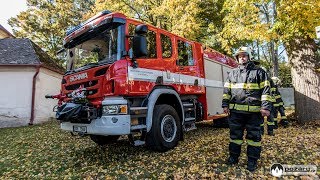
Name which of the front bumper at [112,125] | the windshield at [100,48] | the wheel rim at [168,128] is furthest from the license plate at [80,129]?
the wheel rim at [168,128]

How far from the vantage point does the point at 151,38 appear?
6.16m

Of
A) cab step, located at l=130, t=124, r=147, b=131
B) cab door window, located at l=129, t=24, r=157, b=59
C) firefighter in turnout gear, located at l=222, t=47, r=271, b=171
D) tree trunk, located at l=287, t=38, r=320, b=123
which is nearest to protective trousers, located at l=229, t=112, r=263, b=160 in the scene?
firefighter in turnout gear, located at l=222, t=47, r=271, b=171

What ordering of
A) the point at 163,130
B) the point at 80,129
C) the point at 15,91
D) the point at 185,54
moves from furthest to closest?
the point at 15,91
the point at 185,54
the point at 163,130
the point at 80,129

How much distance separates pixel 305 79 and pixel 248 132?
5.50m

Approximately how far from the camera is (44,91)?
1558cm

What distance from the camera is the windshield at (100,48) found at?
5.49 m

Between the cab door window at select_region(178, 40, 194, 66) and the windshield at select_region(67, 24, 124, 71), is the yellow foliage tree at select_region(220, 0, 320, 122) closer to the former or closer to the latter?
the cab door window at select_region(178, 40, 194, 66)

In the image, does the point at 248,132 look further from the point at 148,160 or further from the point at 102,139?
the point at 102,139

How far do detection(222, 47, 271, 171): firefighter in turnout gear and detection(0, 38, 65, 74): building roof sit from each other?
42.4ft

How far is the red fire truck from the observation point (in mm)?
5160

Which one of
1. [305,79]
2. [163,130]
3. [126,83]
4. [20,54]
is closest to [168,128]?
[163,130]

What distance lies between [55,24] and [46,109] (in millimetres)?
15078

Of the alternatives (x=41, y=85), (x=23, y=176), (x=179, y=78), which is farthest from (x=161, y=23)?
(x=23, y=176)

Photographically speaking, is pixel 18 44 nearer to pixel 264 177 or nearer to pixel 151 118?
pixel 151 118
